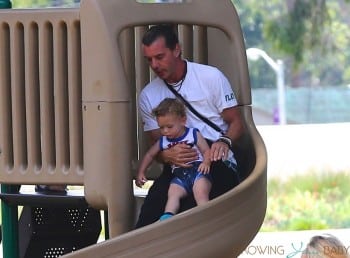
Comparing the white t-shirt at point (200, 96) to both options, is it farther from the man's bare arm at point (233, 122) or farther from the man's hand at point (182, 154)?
the man's hand at point (182, 154)

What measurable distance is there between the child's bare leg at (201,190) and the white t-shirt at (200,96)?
0.75 feet

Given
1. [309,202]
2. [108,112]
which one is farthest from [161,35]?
[309,202]

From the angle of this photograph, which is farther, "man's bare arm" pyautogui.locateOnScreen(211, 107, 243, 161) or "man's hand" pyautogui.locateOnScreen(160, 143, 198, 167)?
"man's bare arm" pyautogui.locateOnScreen(211, 107, 243, 161)

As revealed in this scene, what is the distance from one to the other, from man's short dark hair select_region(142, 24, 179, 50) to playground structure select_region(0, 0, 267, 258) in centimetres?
5

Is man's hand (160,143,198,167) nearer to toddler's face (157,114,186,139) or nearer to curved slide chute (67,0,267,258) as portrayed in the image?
toddler's face (157,114,186,139)

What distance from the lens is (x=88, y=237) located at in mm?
4871

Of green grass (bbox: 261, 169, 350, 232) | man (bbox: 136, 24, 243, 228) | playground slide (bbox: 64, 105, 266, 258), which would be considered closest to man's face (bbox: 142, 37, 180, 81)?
man (bbox: 136, 24, 243, 228)

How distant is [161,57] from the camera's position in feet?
13.0

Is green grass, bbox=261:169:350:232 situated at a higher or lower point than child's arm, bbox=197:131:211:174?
lower

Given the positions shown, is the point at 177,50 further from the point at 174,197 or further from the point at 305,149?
the point at 305,149

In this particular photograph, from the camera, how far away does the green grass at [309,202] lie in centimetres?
756

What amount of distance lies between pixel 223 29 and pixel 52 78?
2.64 feet

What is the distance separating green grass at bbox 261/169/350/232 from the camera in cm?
756

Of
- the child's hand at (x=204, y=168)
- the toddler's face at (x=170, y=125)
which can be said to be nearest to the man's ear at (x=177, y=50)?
the toddler's face at (x=170, y=125)
